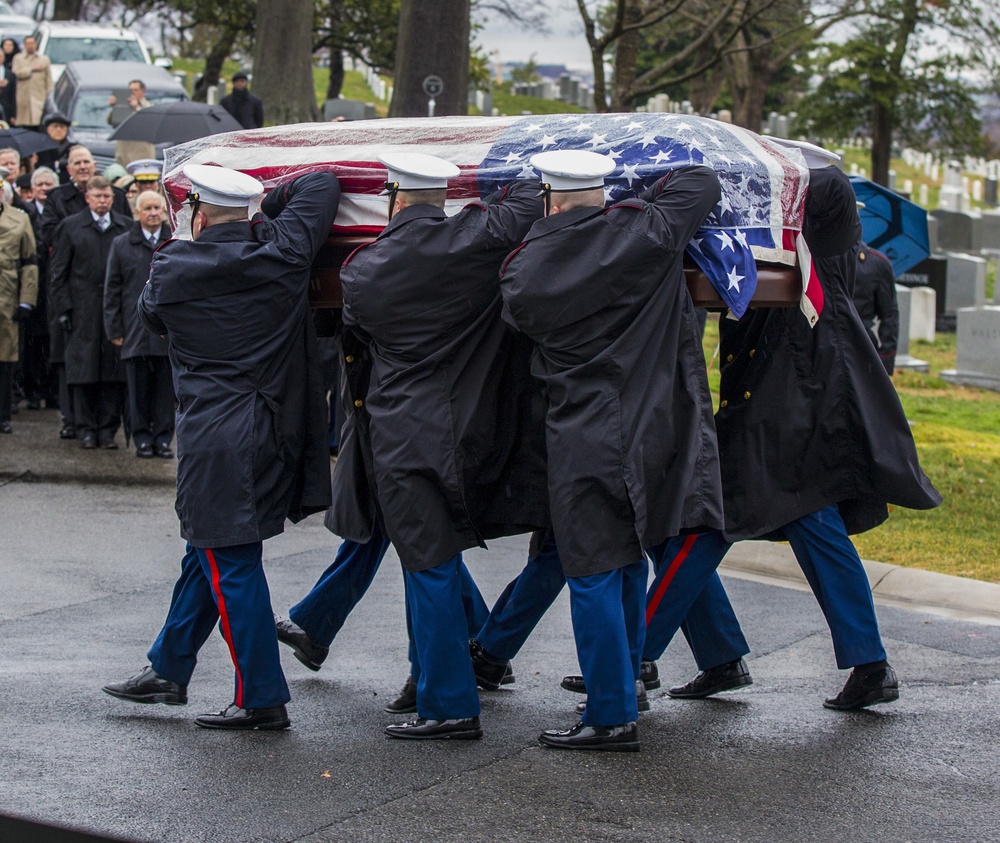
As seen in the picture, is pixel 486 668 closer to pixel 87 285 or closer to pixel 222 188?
pixel 222 188

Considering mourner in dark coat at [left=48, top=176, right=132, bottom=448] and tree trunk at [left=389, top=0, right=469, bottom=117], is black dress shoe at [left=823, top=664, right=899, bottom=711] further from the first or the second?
tree trunk at [left=389, top=0, right=469, bottom=117]

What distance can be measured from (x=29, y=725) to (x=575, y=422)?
209cm

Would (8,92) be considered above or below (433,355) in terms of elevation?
above

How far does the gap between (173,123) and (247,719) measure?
1392 cm

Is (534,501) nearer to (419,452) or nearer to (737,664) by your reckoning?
(419,452)

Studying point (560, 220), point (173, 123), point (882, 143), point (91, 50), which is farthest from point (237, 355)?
point (882, 143)

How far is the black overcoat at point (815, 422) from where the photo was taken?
5.17 meters

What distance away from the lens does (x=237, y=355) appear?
4.89 meters

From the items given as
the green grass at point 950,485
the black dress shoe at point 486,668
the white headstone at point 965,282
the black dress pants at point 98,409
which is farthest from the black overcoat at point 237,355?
the white headstone at point 965,282

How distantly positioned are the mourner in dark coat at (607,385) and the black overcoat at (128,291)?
5.95m

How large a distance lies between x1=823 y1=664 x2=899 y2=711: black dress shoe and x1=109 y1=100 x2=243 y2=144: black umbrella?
1360cm

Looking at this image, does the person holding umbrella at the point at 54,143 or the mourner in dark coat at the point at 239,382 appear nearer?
the mourner in dark coat at the point at 239,382

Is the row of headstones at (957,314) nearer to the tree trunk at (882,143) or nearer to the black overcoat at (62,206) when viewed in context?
the black overcoat at (62,206)

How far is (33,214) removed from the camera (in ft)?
38.9
